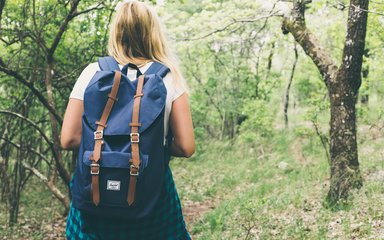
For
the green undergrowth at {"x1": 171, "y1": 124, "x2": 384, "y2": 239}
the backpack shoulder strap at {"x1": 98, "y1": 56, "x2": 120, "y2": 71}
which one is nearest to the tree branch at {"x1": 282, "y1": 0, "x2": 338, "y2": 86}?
the green undergrowth at {"x1": 171, "y1": 124, "x2": 384, "y2": 239}

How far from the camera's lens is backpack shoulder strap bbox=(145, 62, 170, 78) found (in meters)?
2.28

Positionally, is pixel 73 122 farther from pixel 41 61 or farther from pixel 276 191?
pixel 276 191

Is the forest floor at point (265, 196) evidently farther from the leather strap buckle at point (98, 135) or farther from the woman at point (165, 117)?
the leather strap buckle at point (98, 135)

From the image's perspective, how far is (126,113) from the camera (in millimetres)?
2107

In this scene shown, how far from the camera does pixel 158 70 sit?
2297 mm

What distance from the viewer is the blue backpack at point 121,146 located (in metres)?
2.07

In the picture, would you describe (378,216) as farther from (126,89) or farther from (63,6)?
(63,6)

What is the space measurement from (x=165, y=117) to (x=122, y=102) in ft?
0.80

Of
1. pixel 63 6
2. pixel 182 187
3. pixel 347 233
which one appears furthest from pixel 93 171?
pixel 182 187

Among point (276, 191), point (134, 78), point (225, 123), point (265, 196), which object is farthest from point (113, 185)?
point (225, 123)

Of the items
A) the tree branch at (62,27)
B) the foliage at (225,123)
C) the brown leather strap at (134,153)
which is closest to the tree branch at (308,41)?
the foliage at (225,123)

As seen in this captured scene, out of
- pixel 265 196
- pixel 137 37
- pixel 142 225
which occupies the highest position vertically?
pixel 137 37

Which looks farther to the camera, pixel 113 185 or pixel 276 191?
pixel 276 191

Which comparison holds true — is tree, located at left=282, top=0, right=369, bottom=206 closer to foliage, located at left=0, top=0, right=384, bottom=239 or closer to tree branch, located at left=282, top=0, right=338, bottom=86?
tree branch, located at left=282, top=0, right=338, bottom=86
